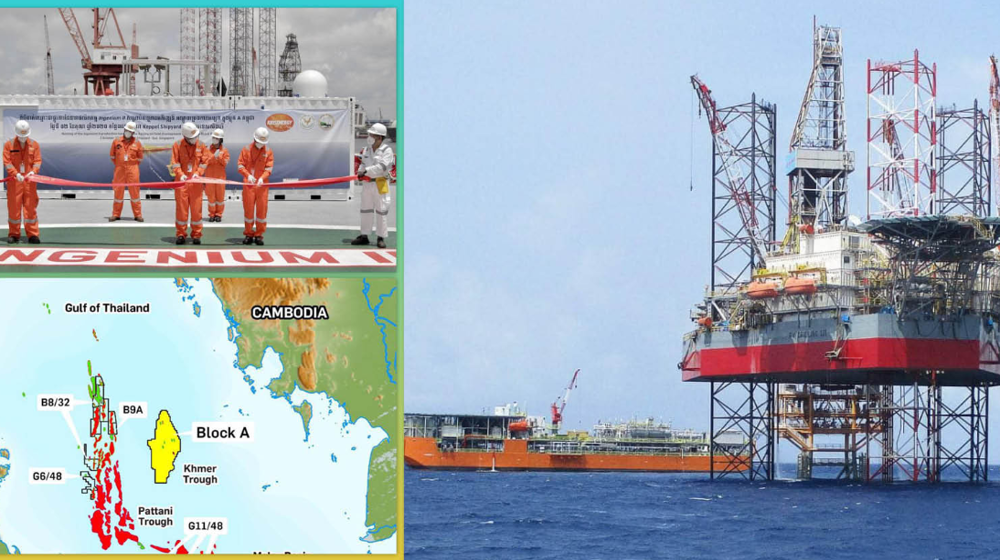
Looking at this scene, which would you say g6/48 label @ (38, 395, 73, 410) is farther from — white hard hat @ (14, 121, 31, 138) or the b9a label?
Result: white hard hat @ (14, 121, 31, 138)

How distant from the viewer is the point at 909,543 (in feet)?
142

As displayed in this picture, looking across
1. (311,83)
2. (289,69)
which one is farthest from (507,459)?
(311,83)

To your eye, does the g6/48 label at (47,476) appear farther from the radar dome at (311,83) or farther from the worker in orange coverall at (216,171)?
the radar dome at (311,83)

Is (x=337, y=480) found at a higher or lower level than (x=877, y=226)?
lower

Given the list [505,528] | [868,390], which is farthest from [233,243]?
[868,390]

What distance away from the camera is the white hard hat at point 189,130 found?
53.4ft

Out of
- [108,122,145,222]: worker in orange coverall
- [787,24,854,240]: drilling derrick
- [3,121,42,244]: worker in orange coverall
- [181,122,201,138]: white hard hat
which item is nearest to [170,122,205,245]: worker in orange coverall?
[181,122,201,138]: white hard hat

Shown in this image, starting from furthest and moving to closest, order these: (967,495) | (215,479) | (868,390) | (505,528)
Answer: (868,390) < (967,495) < (505,528) < (215,479)

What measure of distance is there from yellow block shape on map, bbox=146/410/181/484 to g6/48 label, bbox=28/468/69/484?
98cm

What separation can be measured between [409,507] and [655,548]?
1833 centimetres

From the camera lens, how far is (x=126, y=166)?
17.5 m

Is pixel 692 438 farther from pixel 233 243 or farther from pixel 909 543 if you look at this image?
pixel 233 243

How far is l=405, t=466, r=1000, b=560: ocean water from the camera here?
40.7 m

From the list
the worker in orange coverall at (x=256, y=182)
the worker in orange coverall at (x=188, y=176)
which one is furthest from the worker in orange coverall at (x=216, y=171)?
the worker in orange coverall at (x=256, y=182)
